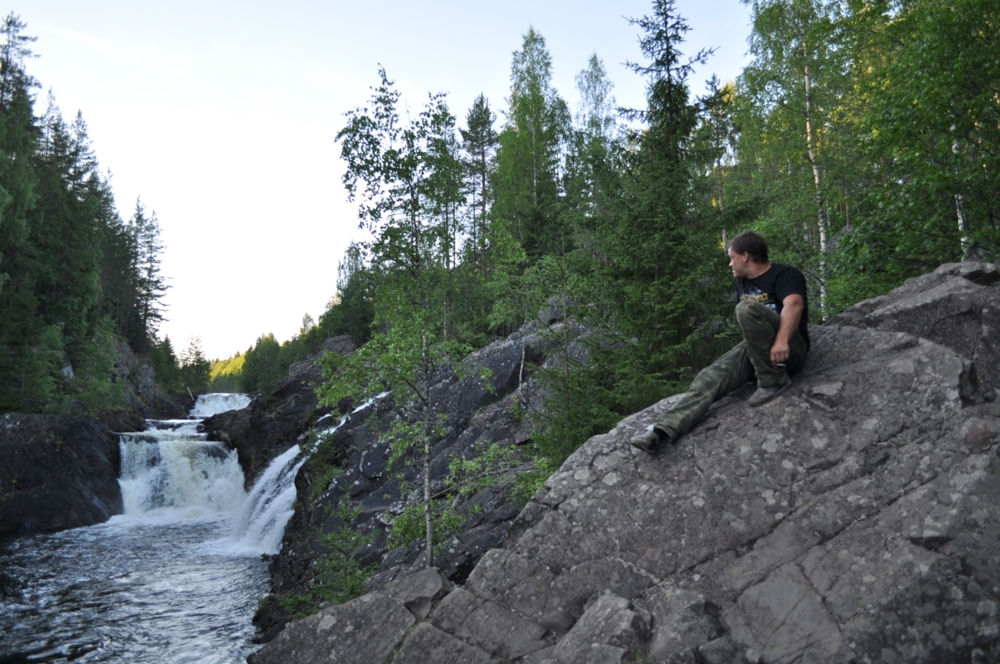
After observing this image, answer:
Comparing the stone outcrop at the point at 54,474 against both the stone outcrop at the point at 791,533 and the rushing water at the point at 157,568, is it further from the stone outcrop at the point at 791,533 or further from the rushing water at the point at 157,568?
the stone outcrop at the point at 791,533

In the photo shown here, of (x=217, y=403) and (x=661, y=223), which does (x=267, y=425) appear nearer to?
(x=661, y=223)

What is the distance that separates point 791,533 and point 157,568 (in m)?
17.9

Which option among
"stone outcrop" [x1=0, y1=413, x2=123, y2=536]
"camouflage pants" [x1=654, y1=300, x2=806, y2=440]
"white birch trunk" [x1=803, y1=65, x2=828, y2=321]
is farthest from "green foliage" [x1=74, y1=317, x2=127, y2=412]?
"camouflage pants" [x1=654, y1=300, x2=806, y2=440]

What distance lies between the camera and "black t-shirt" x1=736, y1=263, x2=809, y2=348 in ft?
18.0

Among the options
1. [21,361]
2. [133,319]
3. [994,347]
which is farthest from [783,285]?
[133,319]

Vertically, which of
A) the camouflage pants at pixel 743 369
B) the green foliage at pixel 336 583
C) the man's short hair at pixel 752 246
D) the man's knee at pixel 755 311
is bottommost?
the green foliage at pixel 336 583

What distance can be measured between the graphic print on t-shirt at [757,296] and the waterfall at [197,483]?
18.8m

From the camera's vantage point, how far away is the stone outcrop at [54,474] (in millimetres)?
22219

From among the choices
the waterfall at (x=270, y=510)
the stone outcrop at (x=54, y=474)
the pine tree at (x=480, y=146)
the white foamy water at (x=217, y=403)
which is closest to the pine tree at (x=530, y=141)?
the pine tree at (x=480, y=146)

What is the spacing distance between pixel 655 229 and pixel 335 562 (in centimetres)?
711

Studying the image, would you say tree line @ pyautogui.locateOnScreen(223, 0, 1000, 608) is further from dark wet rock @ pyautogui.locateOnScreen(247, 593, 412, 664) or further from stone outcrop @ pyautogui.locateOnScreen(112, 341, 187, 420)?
stone outcrop @ pyautogui.locateOnScreen(112, 341, 187, 420)

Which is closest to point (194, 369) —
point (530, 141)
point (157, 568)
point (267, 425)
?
point (267, 425)

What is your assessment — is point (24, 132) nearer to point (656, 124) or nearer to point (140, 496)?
point (140, 496)

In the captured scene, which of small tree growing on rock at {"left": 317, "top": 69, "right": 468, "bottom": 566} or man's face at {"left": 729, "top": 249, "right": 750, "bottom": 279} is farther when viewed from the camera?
small tree growing on rock at {"left": 317, "top": 69, "right": 468, "bottom": 566}
